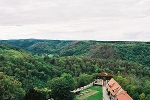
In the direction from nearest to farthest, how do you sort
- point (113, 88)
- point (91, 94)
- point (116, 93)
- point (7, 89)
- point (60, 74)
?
point (7, 89), point (116, 93), point (113, 88), point (91, 94), point (60, 74)

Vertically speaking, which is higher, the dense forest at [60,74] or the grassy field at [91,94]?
the dense forest at [60,74]

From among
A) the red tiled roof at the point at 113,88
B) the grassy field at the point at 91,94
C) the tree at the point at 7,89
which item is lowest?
the grassy field at the point at 91,94

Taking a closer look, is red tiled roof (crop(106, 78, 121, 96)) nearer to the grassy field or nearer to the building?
the building

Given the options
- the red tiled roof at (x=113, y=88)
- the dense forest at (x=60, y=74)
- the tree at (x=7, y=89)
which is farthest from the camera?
the red tiled roof at (x=113, y=88)

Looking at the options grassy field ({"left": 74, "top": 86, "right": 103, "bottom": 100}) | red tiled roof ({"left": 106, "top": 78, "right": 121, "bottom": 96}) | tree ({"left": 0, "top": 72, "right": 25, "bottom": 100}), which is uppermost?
tree ({"left": 0, "top": 72, "right": 25, "bottom": 100})

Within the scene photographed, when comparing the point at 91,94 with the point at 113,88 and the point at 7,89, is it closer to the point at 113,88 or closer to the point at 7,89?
the point at 113,88

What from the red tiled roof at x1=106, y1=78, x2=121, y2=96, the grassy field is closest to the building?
the red tiled roof at x1=106, y1=78, x2=121, y2=96

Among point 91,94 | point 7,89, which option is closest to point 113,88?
point 91,94

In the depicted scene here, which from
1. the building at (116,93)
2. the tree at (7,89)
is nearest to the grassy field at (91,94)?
the building at (116,93)

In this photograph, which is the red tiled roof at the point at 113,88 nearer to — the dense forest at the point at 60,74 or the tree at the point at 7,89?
the dense forest at the point at 60,74
